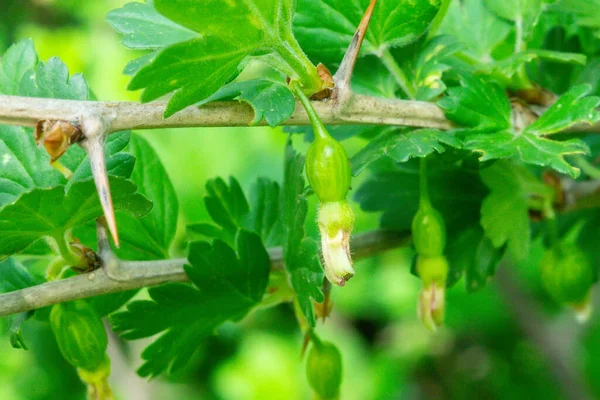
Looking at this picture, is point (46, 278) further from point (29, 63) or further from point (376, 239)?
point (376, 239)

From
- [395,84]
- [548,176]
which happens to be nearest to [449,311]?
[548,176]

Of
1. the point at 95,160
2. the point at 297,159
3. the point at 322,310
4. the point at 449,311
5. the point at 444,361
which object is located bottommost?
the point at 444,361

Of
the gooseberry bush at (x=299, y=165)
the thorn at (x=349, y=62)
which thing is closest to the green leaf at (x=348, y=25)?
the gooseberry bush at (x=299, y=165)

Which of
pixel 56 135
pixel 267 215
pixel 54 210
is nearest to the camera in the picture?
pixel 56 135

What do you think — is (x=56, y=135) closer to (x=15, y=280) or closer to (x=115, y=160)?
(x=115, y=160)

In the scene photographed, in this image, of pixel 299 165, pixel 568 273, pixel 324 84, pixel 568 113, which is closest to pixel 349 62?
A: pixel 324 84

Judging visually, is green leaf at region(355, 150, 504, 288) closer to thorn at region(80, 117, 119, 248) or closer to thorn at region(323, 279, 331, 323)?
thorn at region(323, 279, 331, 323)
